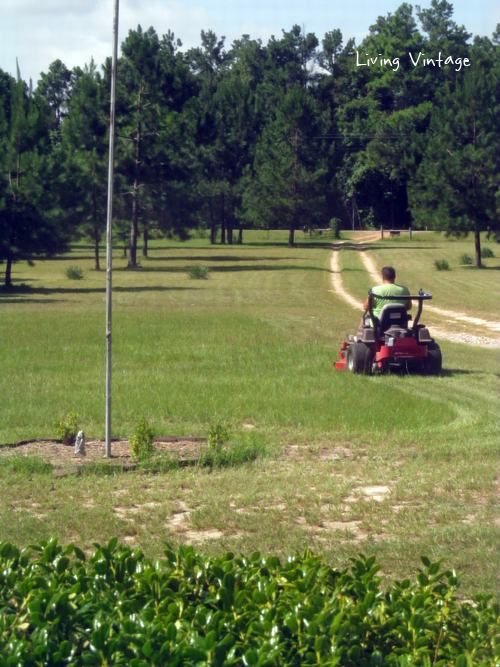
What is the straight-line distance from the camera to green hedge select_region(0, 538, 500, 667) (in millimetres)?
2506

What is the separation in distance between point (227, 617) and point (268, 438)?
16.3ft

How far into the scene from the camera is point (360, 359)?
11.4 meters

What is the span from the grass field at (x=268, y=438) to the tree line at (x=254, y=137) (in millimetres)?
7633

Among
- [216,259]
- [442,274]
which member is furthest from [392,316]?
[216,259]

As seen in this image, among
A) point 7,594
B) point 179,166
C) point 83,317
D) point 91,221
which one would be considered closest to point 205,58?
point 179,166

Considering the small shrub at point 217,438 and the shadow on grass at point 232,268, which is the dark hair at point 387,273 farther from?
the shadow on grass at point 232,268

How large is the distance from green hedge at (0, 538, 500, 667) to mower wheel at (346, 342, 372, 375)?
826 cm

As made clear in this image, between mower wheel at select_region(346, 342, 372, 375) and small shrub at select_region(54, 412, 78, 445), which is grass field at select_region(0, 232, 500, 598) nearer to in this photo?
mower wheel at select_region(346, 342, 372, 375)

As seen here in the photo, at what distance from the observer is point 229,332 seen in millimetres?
16781

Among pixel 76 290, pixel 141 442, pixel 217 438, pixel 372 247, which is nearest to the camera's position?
pixel 141 442

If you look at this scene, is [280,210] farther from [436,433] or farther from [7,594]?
[7,594]

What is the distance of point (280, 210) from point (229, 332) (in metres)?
42.8

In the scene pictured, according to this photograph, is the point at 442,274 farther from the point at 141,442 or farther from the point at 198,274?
the point at 141,442

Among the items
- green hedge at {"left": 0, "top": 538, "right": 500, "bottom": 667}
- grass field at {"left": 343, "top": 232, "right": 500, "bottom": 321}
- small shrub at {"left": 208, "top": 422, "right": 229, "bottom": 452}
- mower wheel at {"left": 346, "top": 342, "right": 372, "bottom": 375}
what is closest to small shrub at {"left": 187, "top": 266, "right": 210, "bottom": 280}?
grass field at {"left": 343, "top": 232, "right": 500, "bottom": 321}
